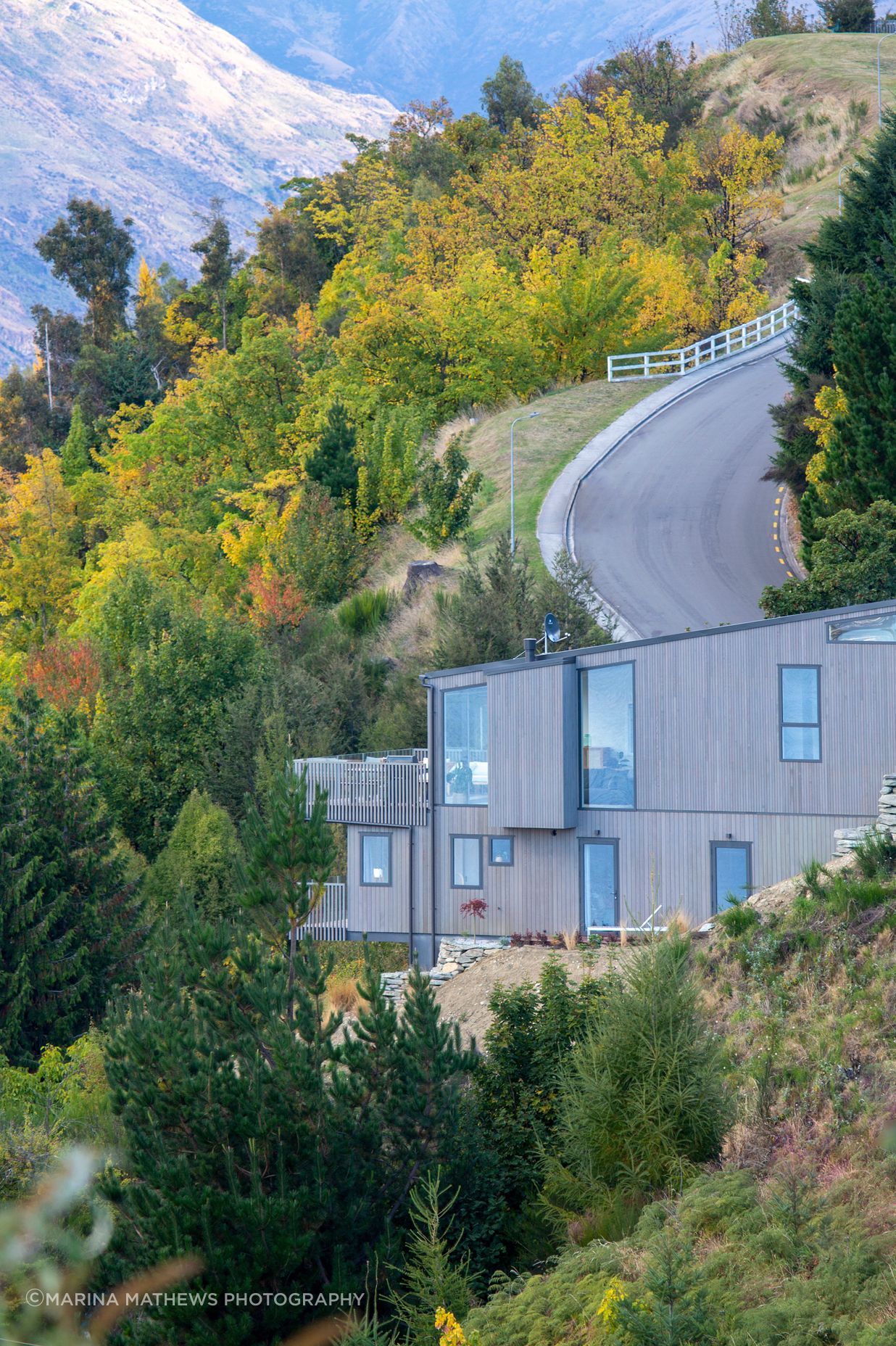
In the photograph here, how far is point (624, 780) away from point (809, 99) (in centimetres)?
8209

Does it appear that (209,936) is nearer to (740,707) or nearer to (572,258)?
(740,707)

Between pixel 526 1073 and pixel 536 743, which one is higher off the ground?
pixel 536 743

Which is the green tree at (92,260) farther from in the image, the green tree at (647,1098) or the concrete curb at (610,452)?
the green tree at (647,1098)

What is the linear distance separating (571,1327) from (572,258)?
56.3 meters

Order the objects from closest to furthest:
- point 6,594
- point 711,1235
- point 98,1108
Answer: point 711,1235, point 98,1108, point 6,594

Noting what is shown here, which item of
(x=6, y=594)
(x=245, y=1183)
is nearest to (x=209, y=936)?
(x=245, y=1183)

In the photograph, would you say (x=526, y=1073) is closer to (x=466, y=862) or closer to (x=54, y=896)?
(x=466, y=862)

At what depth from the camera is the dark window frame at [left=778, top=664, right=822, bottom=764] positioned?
2478cm

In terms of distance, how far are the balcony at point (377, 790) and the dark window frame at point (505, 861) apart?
4.79ft

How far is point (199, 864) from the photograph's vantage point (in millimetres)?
37344

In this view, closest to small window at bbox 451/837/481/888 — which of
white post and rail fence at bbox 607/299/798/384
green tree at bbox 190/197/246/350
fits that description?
white post and rail fence at bbox 607/299/798/384

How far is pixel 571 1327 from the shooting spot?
13.3 m

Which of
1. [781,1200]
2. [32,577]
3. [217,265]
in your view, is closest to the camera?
[781,1200]

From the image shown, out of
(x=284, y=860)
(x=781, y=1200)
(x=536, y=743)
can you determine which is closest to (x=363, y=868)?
(x=536, y=743)
